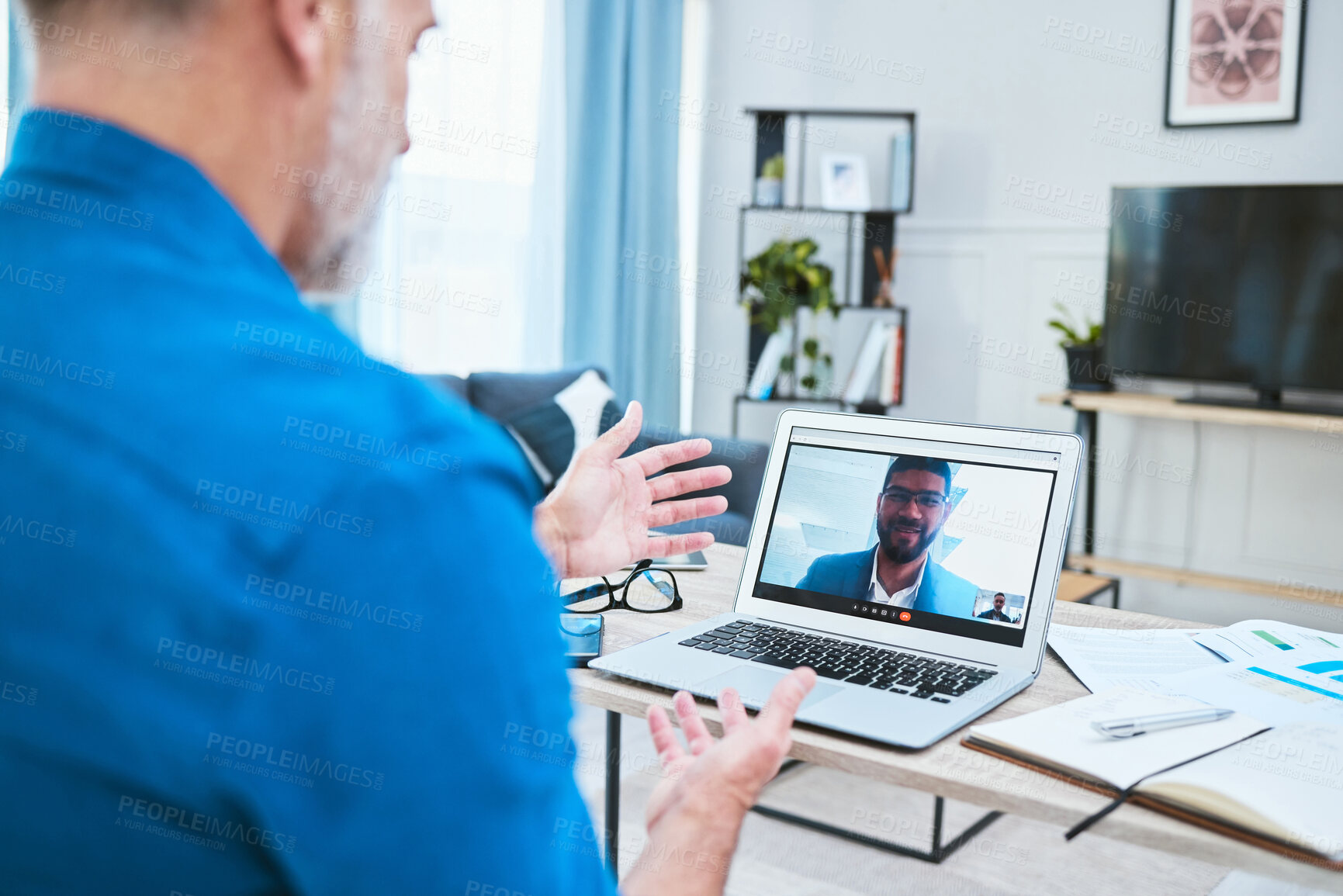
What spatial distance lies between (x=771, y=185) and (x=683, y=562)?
288cm

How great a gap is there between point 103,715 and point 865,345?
4.02 m

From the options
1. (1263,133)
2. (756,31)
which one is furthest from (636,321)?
(1263,133)

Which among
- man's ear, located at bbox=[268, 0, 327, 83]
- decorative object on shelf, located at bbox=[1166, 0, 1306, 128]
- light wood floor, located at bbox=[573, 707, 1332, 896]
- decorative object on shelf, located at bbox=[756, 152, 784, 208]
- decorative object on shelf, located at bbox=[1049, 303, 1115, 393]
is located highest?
decorative object on shelf, located at bbox=[1166, 0, 1306, 128]

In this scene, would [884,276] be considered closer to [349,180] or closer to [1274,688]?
[1274,688]

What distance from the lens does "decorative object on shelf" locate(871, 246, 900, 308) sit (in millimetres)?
4234

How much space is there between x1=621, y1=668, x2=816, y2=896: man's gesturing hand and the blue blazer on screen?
1.14 ft

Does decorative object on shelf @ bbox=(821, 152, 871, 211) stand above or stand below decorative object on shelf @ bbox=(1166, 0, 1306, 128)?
below

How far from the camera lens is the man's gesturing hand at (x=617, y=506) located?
1.11 m

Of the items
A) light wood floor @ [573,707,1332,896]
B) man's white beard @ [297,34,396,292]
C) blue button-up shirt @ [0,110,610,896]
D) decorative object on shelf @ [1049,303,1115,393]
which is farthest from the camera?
decorative object on shelf @ [1049,303,1115,393]

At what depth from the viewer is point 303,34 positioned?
48 cm

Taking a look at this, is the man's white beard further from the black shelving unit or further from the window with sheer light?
the black shelving unit

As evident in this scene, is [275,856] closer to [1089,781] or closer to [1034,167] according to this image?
[1089,781]

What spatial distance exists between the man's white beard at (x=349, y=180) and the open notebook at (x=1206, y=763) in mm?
683

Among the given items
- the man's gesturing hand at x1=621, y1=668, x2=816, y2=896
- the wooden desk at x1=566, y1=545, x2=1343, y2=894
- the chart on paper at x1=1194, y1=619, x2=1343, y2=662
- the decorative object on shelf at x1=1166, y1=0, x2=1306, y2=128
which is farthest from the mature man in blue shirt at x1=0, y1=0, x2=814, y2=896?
the decorative object on shelf at x1=1166, y1=0, x2=1306, y2=128
